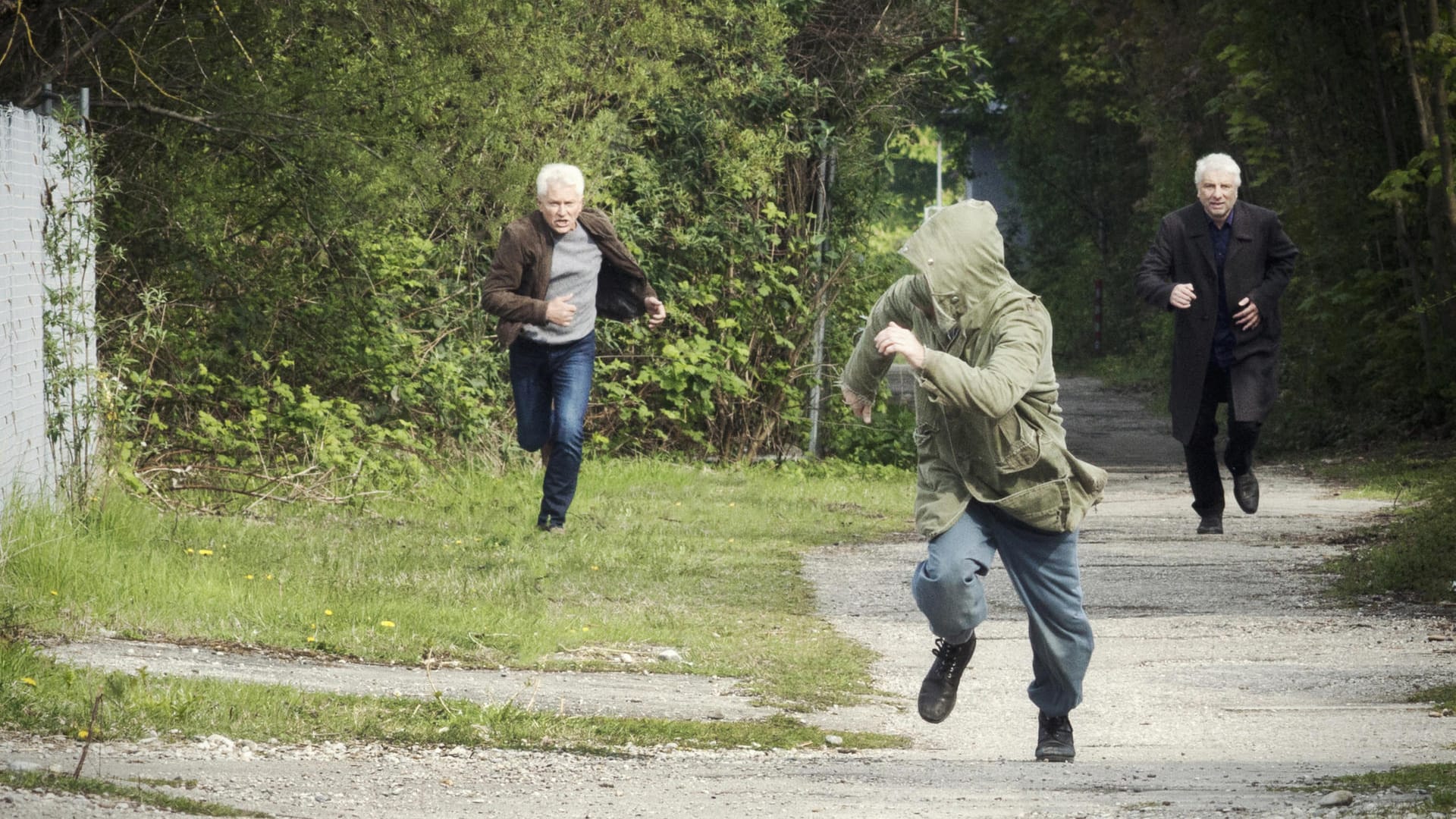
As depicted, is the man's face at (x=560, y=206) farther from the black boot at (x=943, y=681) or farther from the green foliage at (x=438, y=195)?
the black boot at (x=943, y=681)

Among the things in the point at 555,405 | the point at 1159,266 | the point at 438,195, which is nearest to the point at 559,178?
the point at 438,195

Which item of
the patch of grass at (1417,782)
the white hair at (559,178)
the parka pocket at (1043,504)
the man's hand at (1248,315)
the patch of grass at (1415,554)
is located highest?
the white hair at (559,178)

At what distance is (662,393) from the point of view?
52.9ft

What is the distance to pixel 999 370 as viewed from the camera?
19.0ft

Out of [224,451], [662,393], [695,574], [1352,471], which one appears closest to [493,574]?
[695,574]

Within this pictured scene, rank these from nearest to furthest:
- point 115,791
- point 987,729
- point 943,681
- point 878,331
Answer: point 115,791 < point 878,331 < point 943,681 < point 987,729

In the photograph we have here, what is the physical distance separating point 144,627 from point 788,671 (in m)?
2.51

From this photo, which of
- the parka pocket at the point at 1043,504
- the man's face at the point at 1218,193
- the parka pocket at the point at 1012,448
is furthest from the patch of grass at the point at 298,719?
the man's face at the point at 1218,193

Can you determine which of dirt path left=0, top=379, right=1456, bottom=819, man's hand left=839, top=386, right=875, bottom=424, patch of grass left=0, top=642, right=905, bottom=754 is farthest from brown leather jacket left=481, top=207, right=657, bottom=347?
man's hand left=839, top=386, right=875, bottom=424

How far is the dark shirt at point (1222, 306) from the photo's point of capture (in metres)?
11.3

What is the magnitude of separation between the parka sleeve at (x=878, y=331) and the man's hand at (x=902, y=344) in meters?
0.40

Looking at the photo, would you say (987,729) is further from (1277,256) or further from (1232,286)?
(1277,256)

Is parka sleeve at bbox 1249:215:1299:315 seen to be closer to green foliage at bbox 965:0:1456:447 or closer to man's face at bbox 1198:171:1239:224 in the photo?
man's face at bbox 1198:171:1239:224

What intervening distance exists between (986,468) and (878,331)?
22.0 inches
